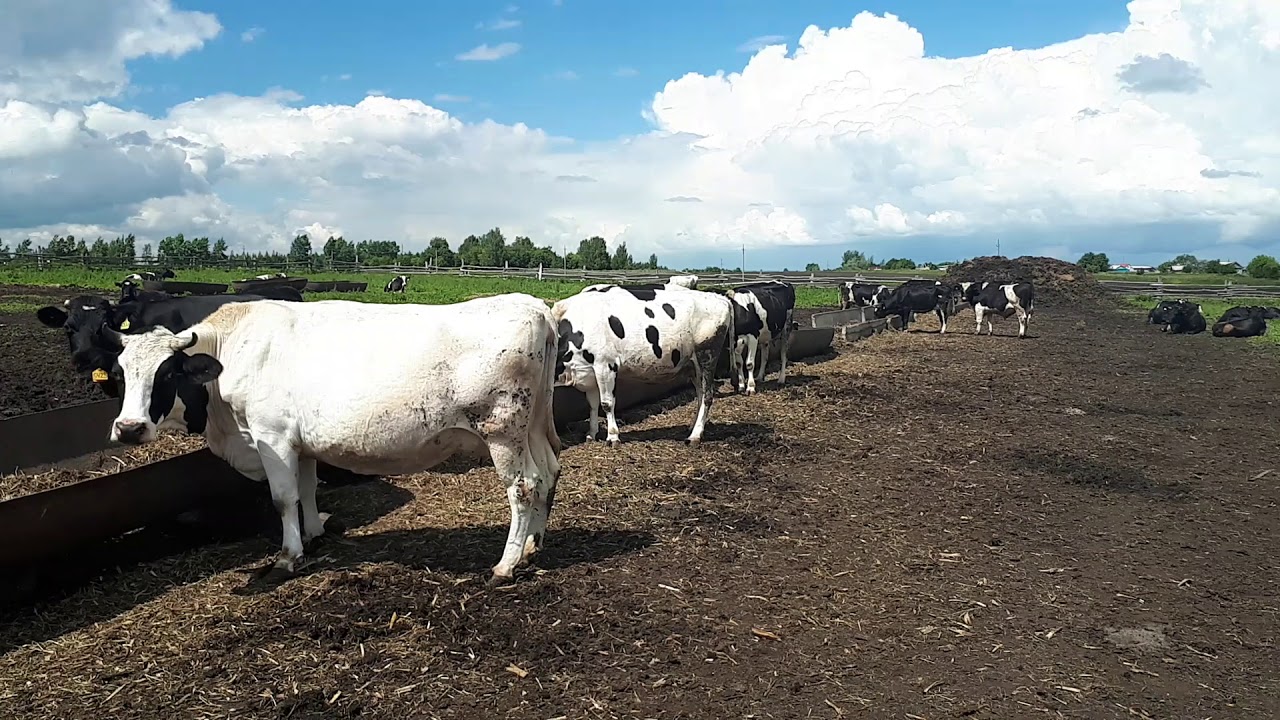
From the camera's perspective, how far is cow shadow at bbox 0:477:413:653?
559 cm

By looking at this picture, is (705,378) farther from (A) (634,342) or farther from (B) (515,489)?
(B) (515,489)

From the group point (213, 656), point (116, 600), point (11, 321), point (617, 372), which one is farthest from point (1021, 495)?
point (11, 321)

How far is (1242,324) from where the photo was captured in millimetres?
28281

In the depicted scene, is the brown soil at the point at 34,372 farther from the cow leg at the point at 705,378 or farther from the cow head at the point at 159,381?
the cow leg at the point at 705,378

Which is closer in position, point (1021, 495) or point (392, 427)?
point (392, 427)

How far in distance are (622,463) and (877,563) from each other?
12.3 ft

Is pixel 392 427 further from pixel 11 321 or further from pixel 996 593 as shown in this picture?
pixel 11 321

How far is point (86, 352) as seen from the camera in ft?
21.6

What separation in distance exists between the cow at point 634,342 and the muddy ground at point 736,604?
36.4 inches

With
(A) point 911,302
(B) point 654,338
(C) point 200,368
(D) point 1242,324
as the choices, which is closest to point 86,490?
(C) point 200,368

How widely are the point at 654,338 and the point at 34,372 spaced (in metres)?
9.68

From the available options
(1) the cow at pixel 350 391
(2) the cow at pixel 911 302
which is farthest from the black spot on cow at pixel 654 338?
(2) the cow at pixel 911 302

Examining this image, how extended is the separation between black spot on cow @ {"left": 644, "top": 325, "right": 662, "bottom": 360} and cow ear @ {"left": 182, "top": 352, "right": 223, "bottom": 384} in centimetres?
614

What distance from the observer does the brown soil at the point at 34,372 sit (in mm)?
11680
